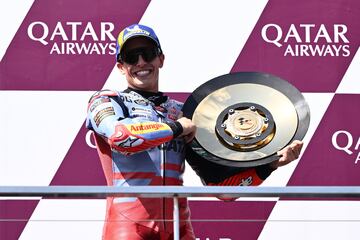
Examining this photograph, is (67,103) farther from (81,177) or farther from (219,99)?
(219,99)

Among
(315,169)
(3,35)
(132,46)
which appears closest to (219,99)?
(132,46)

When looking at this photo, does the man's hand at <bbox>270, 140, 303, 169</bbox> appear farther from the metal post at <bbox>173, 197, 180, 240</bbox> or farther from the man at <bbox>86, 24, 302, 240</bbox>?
the metal post at <bbox>173, 197, 180, 240</bbox>

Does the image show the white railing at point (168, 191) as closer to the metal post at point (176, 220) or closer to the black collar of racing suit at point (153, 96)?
the metal post at point (176, 220)

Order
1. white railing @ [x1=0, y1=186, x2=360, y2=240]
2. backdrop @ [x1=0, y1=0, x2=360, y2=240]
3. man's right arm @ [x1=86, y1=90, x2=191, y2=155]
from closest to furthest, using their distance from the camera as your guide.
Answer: white railing @ [x1=0, y1=186, x2=360, y2=240] < man's right arm @ [x1=86, y1=90, x2=191, y2=155] < backdrop @ [x1=0, y1=0, x2=360, y2=240]

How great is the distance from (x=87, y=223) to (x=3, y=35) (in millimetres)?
1191

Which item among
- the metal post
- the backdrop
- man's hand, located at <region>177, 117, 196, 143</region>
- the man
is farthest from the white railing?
the backdrop

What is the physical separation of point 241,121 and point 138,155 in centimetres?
32

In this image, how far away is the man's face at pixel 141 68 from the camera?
9.32 ft

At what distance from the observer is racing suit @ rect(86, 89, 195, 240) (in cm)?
262

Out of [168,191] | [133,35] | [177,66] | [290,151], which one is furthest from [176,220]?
[177,66]

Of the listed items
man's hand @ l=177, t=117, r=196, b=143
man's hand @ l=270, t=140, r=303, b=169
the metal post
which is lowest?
the metal post

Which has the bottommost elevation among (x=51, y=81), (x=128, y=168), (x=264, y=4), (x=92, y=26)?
(x=128, y=168)

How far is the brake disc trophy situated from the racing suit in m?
0.07

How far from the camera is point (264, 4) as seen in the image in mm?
3537
